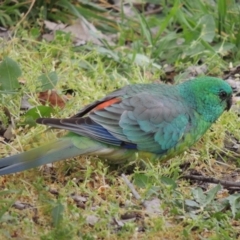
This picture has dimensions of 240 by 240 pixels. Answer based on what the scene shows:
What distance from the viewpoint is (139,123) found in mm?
4855

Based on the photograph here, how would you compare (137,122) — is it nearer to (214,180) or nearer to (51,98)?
(214,180)

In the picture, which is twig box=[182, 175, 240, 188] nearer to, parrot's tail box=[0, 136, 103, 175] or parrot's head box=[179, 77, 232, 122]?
parrot's head box=[179, 77, 232, 122]

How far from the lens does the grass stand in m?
4.18

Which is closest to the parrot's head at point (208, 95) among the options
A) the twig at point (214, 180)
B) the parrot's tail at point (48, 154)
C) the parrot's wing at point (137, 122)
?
the parrot's wing at point (137, 122)

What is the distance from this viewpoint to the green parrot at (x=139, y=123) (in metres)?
4.66

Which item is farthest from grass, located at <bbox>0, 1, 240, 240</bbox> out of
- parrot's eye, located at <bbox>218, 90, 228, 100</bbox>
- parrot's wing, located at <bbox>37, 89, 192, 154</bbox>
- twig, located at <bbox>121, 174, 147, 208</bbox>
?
parrot's eye, located at <bbox>218, 90, 228, 100</bbox>

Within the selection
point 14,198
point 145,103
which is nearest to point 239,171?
point 145,103

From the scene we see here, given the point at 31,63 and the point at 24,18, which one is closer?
the point at 31,63

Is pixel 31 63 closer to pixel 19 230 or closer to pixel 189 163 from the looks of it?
pixel 189 163

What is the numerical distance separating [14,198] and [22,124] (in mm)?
Answer: 1178

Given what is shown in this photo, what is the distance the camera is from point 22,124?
5234mm

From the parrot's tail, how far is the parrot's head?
0.76 m

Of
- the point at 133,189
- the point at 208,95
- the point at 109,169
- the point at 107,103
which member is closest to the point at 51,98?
the point at 107,103

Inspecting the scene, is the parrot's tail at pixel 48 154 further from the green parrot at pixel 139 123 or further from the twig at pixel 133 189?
the twig at pixel 133 189
